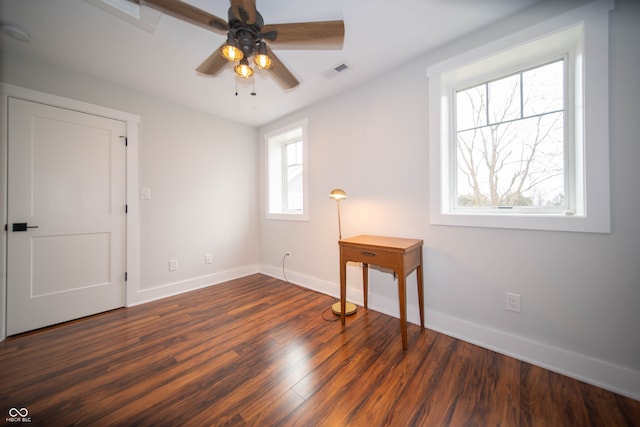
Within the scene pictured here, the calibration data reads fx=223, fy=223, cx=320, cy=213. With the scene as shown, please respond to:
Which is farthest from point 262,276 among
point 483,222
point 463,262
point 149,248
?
point 483,222

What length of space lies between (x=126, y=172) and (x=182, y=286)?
1.53 meters

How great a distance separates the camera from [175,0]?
1.16 metres

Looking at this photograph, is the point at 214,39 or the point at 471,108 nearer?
the point at 214,39

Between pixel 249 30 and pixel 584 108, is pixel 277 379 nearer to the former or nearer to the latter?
pixel 249 30

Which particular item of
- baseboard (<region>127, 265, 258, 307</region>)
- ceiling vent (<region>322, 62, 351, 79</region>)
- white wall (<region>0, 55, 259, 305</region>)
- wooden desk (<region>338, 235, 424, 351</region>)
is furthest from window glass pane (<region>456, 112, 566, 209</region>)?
baseboard (<region>127, 265, 258, 307</region>)

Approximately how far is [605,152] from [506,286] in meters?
1.01

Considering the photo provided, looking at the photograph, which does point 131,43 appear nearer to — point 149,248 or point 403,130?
point 149,248

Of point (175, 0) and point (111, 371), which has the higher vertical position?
point (175, 0)

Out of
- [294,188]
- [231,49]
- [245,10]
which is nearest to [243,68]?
[231,49]

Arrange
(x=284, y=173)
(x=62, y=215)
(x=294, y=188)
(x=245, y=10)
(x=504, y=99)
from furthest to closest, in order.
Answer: (x=284, y=173) → (x=294, y=188) → (x=62, y=215) → (x=504, y=99) → (x=245, y=10)

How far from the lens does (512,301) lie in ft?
5.35

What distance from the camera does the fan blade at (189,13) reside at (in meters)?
1.16

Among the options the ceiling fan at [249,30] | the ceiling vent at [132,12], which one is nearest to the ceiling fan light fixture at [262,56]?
the ceiling fan at [249,30]

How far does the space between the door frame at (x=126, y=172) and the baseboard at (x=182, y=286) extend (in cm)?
5
